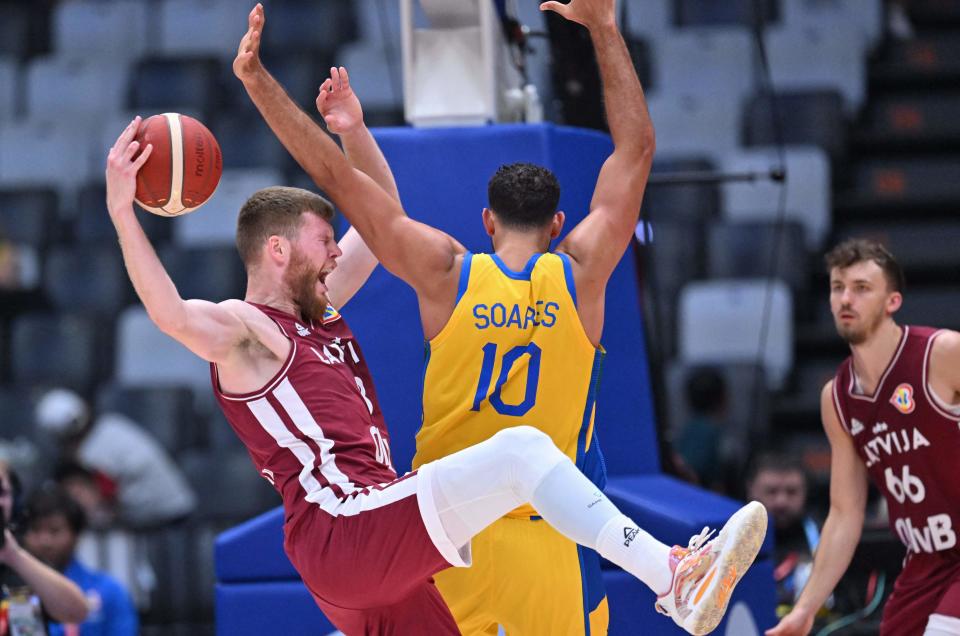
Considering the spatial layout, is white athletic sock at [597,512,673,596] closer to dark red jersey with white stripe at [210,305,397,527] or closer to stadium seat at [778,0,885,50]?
dark red jersey with white stripe at [210,305,397,527]

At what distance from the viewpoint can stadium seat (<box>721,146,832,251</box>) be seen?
10.9 meters

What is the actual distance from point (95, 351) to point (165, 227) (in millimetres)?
1463

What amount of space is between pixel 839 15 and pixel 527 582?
885 centimetres

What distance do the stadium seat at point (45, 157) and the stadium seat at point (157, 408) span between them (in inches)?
117

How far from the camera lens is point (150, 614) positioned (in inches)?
360

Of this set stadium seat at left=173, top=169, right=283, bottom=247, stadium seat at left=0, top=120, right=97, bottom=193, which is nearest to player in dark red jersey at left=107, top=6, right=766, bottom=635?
stadium seat at left=173, top=169, right=283, bottom=247

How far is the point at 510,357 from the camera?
469 centimetres

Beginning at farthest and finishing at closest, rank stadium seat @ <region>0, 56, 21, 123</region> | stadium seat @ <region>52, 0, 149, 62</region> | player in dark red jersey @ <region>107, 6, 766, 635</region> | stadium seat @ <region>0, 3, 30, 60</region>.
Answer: stadium seat @ <region>0, 3, 30, 60</region> < stadium seat @ <region>52, 0, 149, 62</region> < stadium seat @ <region>0, 56, 21, 123</region> < player in dark red jersey @ <region>107, 6, 766, 635</region>

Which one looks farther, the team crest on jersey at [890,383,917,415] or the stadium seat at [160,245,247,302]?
the stadium seat at [160,245,247,302]

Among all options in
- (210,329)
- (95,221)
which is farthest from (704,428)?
(95,221)

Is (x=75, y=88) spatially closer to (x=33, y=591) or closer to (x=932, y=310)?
(x=932, y=310)

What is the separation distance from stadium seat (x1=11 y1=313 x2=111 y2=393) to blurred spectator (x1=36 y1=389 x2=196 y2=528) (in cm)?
114

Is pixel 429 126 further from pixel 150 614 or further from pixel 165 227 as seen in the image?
pixel 165 227

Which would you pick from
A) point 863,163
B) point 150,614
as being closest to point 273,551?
point 150,614
